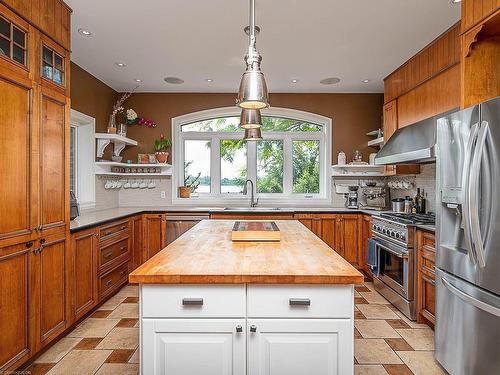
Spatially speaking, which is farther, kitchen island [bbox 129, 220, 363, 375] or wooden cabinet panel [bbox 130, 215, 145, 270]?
wooden cabinet panel [bbox 130, 215, 145, 270]

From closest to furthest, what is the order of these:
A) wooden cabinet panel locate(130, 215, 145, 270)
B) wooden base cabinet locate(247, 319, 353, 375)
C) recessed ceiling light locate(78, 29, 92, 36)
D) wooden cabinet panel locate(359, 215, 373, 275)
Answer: wooden base cabinet locate(247, 319, 353, 375) < recessed ceiling light locate(78, 29, 92, 36) < wooden cabinet panel locate(130, 215, 145, 270) < wooden cabinet panel locate(359, 215, 373, 275)

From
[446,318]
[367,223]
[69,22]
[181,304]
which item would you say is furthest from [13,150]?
[367,223]

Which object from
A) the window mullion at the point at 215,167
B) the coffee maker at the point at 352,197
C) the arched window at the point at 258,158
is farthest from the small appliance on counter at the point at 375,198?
the window mullion at the point at 215,167

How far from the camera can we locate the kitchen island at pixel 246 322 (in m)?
1.48

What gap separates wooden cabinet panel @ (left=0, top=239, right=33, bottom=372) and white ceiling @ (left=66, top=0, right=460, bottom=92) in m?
1.99

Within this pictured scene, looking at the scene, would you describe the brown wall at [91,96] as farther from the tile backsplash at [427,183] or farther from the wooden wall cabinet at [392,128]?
the tile backsplash at [427,183]

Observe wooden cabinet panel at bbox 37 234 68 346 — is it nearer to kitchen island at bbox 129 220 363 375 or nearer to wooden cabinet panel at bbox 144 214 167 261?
kitchen island at bbox 129 220 363 375

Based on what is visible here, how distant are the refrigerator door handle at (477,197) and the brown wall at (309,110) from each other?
3.55 m

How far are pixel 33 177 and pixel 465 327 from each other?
297 cm

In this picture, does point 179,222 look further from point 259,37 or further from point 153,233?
point 259,37

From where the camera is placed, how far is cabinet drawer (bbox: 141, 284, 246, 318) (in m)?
1.50

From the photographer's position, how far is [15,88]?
225cm

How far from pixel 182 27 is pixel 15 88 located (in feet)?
4.98

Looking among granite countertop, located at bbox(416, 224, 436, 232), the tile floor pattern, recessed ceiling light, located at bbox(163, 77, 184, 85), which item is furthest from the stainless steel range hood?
recessed ceiling light, located at bbox(163, 77, 184, 85)
